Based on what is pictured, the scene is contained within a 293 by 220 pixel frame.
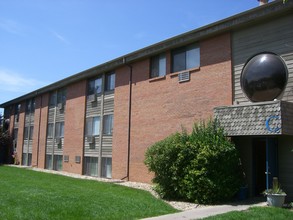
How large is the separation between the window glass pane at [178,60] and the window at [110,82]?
6.03m

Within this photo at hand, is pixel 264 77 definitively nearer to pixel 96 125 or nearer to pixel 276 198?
pixel 276 198

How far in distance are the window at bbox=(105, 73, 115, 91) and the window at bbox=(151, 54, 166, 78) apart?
420 centimetres

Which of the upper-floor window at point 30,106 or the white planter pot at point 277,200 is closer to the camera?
the white planter pot at point 277,200

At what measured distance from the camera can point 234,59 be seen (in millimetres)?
15445

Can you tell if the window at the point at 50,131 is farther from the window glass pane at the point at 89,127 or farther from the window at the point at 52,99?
the window glass pane at the point at 89,127

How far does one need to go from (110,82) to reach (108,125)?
285 cm

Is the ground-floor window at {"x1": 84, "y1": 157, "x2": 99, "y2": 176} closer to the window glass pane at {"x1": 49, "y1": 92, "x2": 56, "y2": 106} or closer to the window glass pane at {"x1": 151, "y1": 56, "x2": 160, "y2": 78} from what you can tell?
the window glass pane at {"x1": 151, "y1": 56, "x2": 160, "y2": 78}

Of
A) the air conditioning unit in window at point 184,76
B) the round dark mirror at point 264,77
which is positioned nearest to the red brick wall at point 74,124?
the air conditioning unit in window at point 184,76

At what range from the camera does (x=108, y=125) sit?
76.7 feet

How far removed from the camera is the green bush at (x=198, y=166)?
13.1m

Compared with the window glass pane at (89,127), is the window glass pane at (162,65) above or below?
above

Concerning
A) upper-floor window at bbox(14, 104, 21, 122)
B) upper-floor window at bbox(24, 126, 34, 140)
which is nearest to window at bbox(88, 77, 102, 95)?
upper-floor window at bbox(24, 126, 34, 140)

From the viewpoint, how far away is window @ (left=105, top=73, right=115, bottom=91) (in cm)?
2361

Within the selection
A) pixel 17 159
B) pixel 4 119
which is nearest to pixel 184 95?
pixel 17 159
